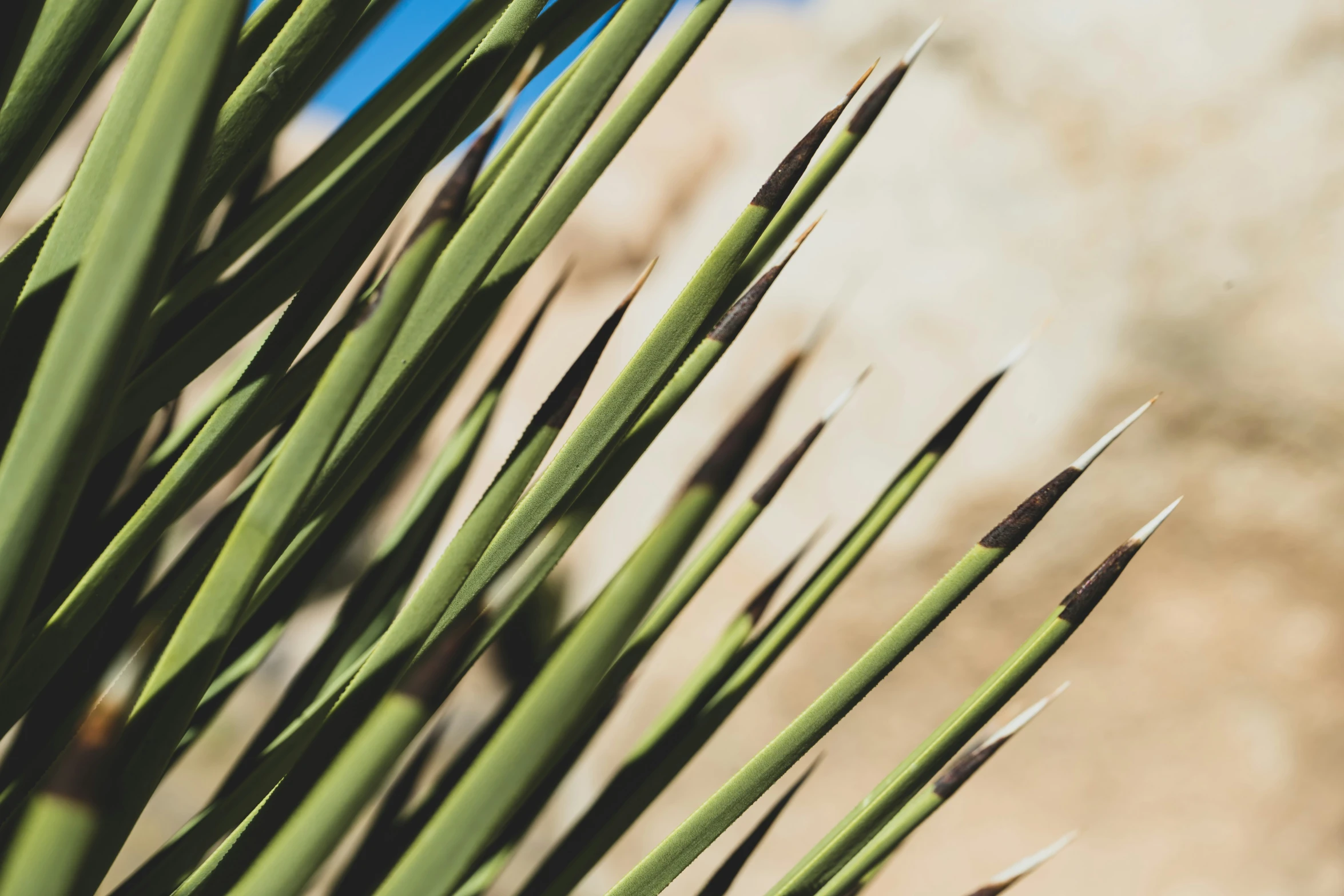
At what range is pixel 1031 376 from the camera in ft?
3.66

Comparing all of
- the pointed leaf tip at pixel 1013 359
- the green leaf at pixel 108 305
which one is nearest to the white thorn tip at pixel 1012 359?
the pointed leaf tip at pixel 1013 359

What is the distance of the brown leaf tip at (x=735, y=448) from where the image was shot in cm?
18

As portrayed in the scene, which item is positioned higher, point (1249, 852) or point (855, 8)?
point (855, 8)

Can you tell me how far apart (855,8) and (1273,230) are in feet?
2.23

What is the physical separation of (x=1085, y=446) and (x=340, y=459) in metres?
1.09

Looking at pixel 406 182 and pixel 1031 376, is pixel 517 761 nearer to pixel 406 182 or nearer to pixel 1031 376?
pixel 406 182

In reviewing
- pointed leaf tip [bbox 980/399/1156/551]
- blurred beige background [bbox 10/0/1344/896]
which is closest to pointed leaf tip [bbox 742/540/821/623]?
pointed leaf tip [bbox 980/399/1156/551]

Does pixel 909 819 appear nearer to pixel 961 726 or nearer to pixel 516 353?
pixel 961 726

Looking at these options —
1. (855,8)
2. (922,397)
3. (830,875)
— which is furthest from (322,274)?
(855,8)

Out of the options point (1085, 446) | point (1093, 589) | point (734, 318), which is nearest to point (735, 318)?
point (734, 318)

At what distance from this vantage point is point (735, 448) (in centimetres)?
20

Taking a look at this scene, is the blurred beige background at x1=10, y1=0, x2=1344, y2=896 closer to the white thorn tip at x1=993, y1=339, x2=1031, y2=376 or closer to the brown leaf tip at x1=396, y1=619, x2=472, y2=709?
the white thorn tip at x1=993, y1=339, x2=1031, y2=376

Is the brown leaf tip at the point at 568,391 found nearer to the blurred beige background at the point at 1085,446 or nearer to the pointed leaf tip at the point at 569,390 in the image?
the pointed leaf tip at the point at 569,390

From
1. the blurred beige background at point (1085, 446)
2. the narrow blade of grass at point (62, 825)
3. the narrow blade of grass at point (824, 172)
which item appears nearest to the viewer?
the narrow blade of grass at point (62, 825)
